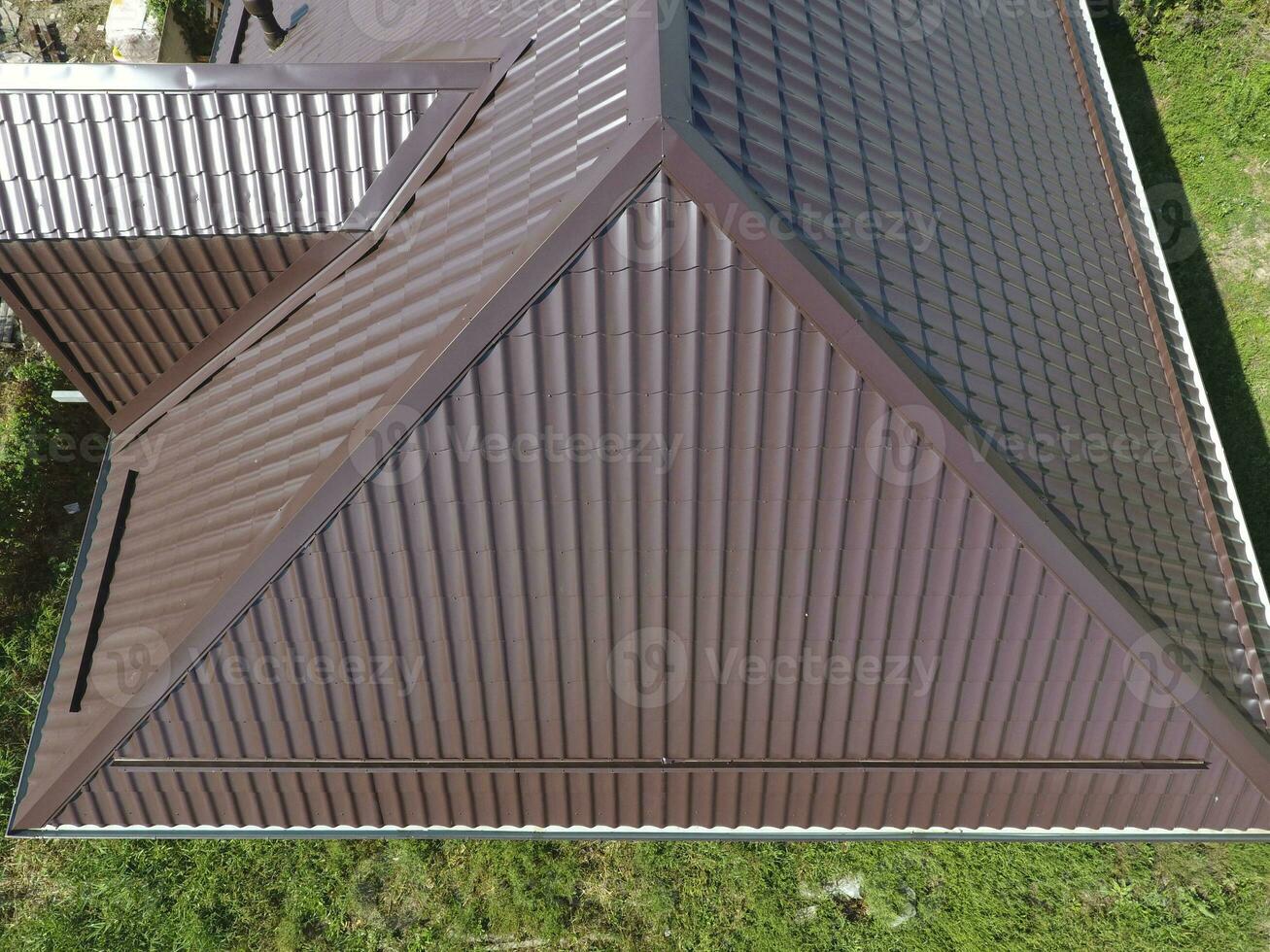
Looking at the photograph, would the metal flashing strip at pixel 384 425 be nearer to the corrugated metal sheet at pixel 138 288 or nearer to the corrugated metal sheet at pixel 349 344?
the corrugated metal sheet at pixel 349 344

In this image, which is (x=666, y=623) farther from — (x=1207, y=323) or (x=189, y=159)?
(x=1207, y=323)

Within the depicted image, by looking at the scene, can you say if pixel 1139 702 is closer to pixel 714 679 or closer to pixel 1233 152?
pixel 714 679

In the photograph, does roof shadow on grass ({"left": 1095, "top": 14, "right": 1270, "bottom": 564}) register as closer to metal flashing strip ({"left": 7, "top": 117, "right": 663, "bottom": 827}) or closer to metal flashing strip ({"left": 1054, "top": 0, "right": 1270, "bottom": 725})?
metal flashing strip ({"left": 1054, "top": 0, "right": 1270, "bottom": 725})

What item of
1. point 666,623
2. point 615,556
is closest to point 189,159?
point 615,556

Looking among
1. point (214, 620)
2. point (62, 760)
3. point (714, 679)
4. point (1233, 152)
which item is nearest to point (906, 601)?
point (714, 679)

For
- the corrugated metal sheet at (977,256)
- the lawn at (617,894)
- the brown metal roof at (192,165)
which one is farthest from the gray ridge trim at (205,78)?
the lawn at (617,894)

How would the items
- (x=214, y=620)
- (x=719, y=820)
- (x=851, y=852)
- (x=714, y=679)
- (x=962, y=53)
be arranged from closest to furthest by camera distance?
1. (x=214, y=620)
2. (x=714, y=679)
3. (x=719, y=820)
4. (x=962, y=53)
5. (x=851, y=852)
